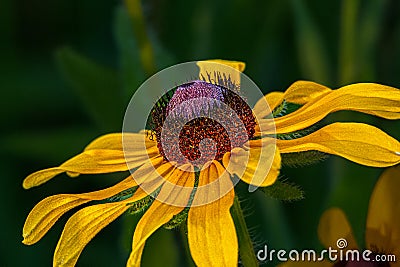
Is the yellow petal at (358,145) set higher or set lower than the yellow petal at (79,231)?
higher

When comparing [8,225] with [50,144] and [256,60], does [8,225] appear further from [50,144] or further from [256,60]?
[256,60]

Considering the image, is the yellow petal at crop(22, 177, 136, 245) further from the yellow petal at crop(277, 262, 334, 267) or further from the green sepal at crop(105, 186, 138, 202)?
the yellow petal at crop(277, 262, 334, 267)

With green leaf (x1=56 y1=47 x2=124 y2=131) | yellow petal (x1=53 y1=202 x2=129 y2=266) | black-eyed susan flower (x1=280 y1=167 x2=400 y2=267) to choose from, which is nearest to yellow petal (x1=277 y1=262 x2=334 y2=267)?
black-eyed susan flower (x1=280 y1=167 x2=400 y2=267)

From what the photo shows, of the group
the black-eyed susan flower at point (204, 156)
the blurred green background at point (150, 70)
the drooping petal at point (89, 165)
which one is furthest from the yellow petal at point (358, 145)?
the blurred green background at point (150, 70)

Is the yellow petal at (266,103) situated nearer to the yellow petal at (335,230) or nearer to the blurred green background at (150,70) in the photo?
the yellow petal at (335,230)

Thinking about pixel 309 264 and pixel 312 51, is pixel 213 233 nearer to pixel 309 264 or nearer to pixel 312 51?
pixel 309 264

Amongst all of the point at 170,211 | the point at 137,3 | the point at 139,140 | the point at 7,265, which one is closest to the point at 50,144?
the point at 7,265

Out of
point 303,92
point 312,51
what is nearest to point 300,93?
point 303,92
